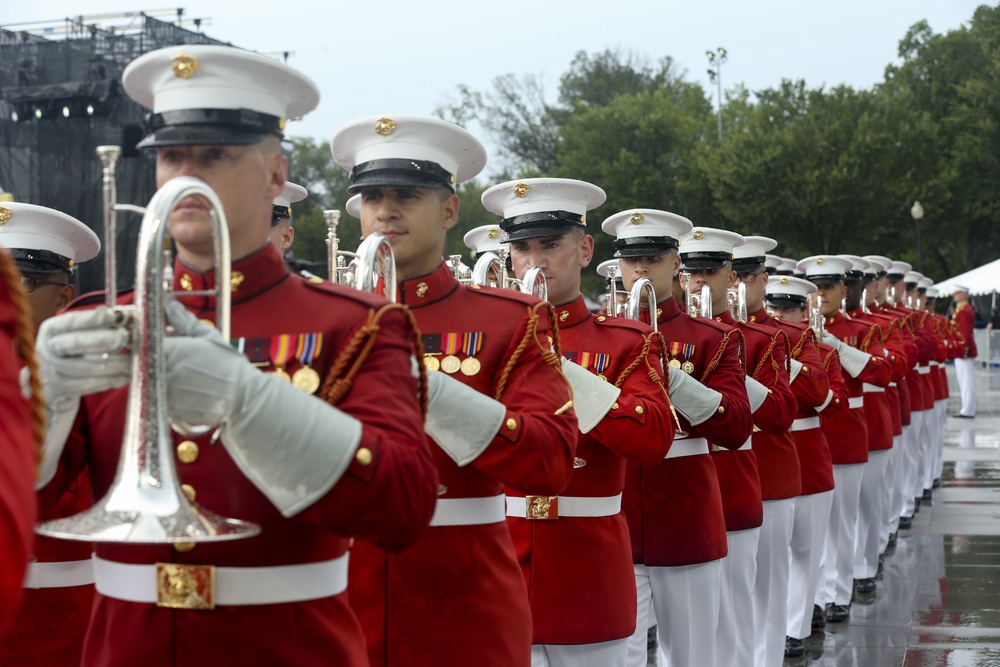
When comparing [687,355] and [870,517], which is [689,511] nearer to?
[687,355]

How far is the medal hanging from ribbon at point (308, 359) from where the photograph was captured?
8.75 feet

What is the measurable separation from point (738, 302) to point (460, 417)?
5.08 m

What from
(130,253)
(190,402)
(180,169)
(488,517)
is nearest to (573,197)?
(488,517)

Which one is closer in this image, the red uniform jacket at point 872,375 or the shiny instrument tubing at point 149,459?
the shiny instrument tubing at point 149,459

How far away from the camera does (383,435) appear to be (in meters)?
2.51

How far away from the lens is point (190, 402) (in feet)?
7.17

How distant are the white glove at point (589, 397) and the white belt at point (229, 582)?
2.04 m

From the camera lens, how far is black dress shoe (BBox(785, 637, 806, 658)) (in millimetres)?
8406

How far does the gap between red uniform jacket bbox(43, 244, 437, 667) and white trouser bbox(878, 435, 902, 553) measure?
9012mm

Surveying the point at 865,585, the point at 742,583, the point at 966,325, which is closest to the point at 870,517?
the point at 865,585

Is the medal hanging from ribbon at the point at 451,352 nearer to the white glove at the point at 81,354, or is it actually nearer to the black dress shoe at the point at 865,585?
the white glove at the point at 81,354

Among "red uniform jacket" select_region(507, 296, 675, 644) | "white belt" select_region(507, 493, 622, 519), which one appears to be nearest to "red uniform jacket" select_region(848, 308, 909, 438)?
"red uniform jacket" select_region(507, 296, 675, 644)

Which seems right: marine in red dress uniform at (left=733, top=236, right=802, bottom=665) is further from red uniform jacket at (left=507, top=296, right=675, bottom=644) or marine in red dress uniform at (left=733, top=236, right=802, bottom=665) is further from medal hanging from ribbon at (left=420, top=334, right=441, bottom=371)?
medal hanging from ribbon at (left=420, top=334, right=441, bottom=371)

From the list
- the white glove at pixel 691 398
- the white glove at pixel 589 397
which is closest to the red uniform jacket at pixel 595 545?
the white glove at pixel 589 397
